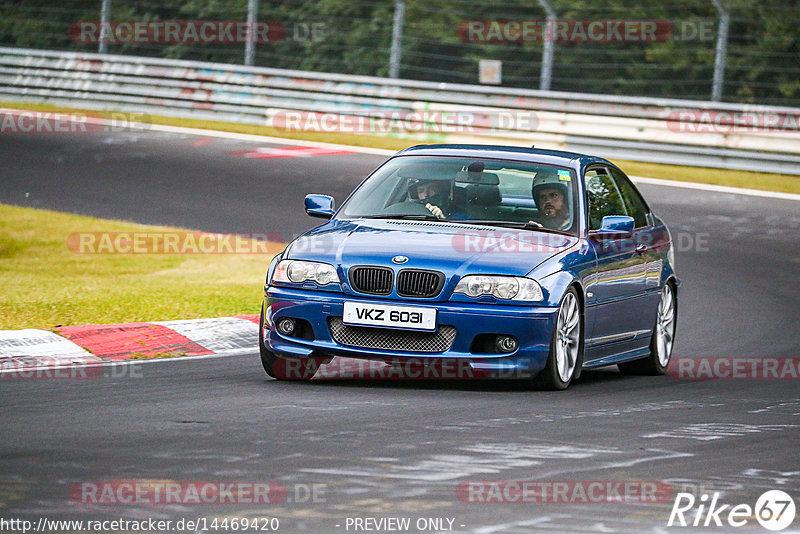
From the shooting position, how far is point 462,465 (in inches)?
240

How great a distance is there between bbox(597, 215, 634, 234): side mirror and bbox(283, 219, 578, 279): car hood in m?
0.28

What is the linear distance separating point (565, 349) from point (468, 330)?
0.74 meters

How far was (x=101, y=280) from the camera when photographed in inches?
530

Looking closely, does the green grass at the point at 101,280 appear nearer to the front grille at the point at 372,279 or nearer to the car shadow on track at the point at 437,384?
the car shadow on track at the point at 437,384

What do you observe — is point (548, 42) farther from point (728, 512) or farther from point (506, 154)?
point (728, 512)

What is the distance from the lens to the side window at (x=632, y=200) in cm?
1041

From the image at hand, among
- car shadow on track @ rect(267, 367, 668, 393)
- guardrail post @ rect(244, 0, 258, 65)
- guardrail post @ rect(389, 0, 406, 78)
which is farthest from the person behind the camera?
guardrail post @ rect(244, 0, 258, 65)

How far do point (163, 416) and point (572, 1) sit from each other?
26.2m

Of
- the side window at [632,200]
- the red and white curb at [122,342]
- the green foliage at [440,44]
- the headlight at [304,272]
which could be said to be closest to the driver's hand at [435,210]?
the headlight at [304,272]

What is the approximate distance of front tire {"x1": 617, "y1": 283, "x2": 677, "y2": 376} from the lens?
34.1ft

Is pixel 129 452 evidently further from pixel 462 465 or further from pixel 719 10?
pixel 719 10

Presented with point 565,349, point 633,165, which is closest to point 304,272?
point 565,349

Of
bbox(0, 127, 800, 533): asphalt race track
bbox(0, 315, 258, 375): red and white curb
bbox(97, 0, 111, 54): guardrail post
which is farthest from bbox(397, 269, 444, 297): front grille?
bbox(97, 0, 111, 54): guardrail post

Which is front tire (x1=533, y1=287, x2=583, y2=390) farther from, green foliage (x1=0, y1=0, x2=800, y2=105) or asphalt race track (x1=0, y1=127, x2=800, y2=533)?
green foliage (x1=0, y1=0, x2=800, y2=105)
